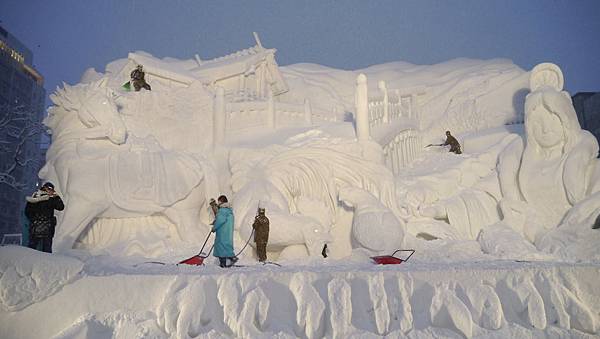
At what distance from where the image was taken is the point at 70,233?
6.63 metres

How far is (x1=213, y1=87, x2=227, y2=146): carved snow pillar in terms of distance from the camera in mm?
10617

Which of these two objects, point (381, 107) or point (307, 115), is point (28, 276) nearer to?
point (381, 107)

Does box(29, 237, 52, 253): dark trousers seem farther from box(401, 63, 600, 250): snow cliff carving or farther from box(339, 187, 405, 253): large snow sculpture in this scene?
box(401, 63, 600, 250): snow cliff carving

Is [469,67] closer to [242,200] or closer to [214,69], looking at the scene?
[214,69]

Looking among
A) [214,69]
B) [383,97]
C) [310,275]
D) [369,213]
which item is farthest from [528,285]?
[214,69]

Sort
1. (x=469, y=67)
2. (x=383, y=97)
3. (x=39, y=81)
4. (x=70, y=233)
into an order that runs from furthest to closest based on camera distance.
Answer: (x=469, y=67), (x=39, y=81), (x=383, y=97), (x=70, y=233)

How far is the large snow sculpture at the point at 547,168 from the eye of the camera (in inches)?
304

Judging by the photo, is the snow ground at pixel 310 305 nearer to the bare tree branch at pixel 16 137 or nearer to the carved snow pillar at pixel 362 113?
the carved snow pillar at pixel 362 113

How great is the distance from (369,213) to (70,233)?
428cm

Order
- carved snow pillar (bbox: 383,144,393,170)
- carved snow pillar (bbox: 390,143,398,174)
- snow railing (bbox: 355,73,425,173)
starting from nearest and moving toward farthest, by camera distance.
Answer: snow railing (bbox: 355,73,425,173) < carved snow pillar (bbox: 383,144,393,170) < carved snow pillar (bbox: 390,143,398,174)

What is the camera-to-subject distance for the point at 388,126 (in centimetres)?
1125

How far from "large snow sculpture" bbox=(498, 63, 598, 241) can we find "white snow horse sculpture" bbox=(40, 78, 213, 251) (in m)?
5.27

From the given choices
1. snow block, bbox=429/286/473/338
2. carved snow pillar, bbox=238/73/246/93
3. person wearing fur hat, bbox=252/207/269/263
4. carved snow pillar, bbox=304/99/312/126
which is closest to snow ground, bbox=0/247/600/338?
snow block, bbox=429/286/473/338

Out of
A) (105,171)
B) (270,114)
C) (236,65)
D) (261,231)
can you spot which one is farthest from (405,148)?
(105,171)
